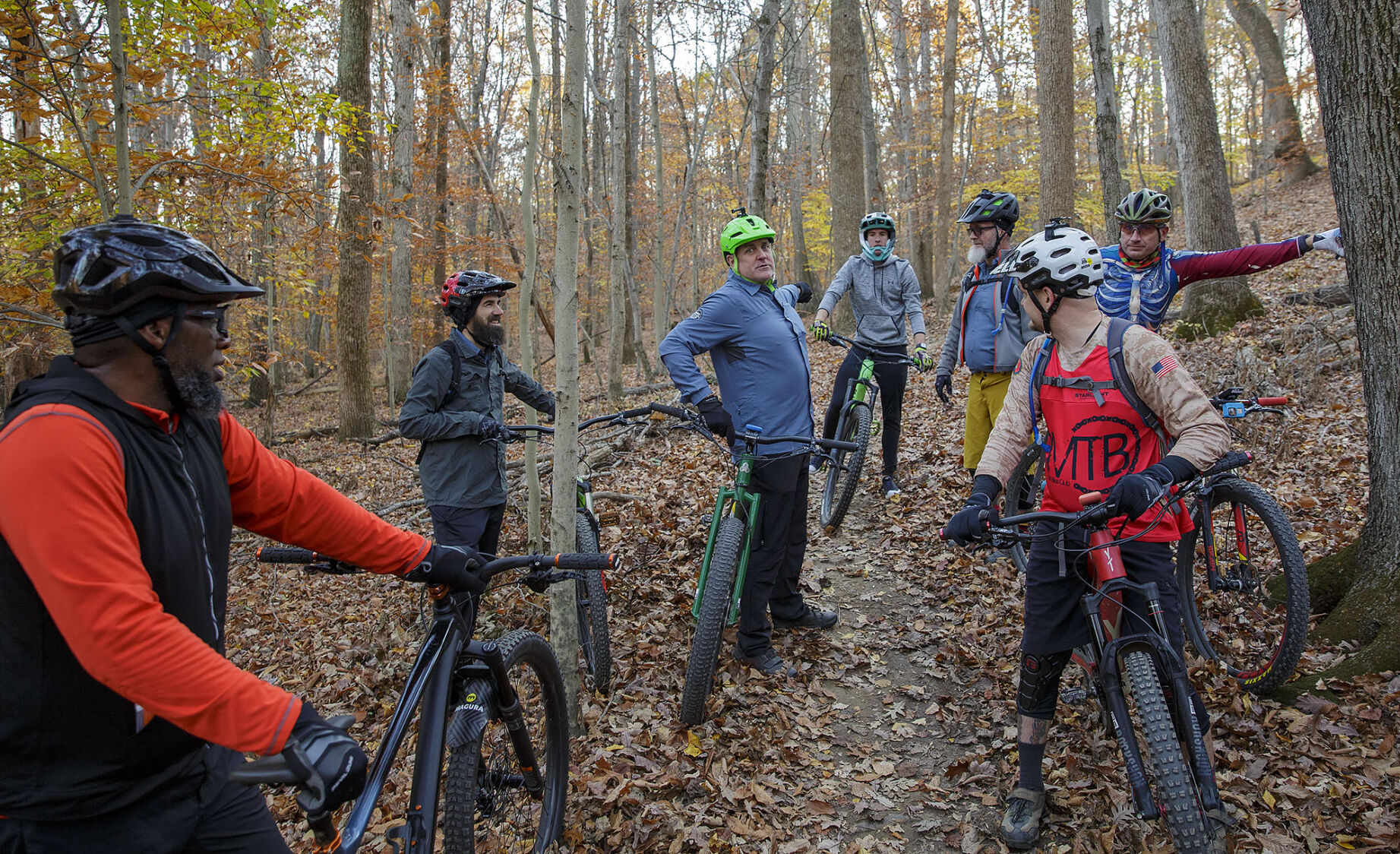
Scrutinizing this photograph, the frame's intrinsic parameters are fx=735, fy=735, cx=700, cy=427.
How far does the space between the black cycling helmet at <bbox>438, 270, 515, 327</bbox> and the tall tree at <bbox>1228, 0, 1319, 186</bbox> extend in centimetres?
2180

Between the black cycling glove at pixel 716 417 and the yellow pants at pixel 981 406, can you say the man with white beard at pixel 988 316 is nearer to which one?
the yellow pants at pixel 981 406

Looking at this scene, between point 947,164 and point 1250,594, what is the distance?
17285 mm

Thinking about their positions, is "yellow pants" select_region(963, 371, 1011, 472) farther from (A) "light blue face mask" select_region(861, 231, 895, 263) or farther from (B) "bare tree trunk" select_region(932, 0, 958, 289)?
(B) "bare tree trunk" select_region(932, 0, 958, 289)

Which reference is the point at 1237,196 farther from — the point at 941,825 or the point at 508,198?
the point at 508,198

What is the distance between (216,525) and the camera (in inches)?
77.9

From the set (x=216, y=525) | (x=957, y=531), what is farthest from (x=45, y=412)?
(x=957, y=531)

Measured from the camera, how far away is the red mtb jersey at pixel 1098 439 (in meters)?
2.97

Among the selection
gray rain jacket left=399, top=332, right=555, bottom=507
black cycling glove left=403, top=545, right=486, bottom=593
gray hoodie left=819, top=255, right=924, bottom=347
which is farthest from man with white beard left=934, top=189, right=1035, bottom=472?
black cycling glove left=403, top=545, right=486, bottom=593

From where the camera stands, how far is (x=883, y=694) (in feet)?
14.8

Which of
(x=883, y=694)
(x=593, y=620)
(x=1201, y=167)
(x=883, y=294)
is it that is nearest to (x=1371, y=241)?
(x=883, y=694)

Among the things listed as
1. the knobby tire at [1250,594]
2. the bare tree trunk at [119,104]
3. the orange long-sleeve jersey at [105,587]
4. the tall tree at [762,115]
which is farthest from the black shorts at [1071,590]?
the tall tree at [762,115]

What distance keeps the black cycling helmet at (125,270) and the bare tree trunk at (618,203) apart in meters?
10.7

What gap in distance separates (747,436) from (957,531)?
1.61 meters

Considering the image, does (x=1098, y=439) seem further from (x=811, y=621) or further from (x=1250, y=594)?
(x=811, y=621)
